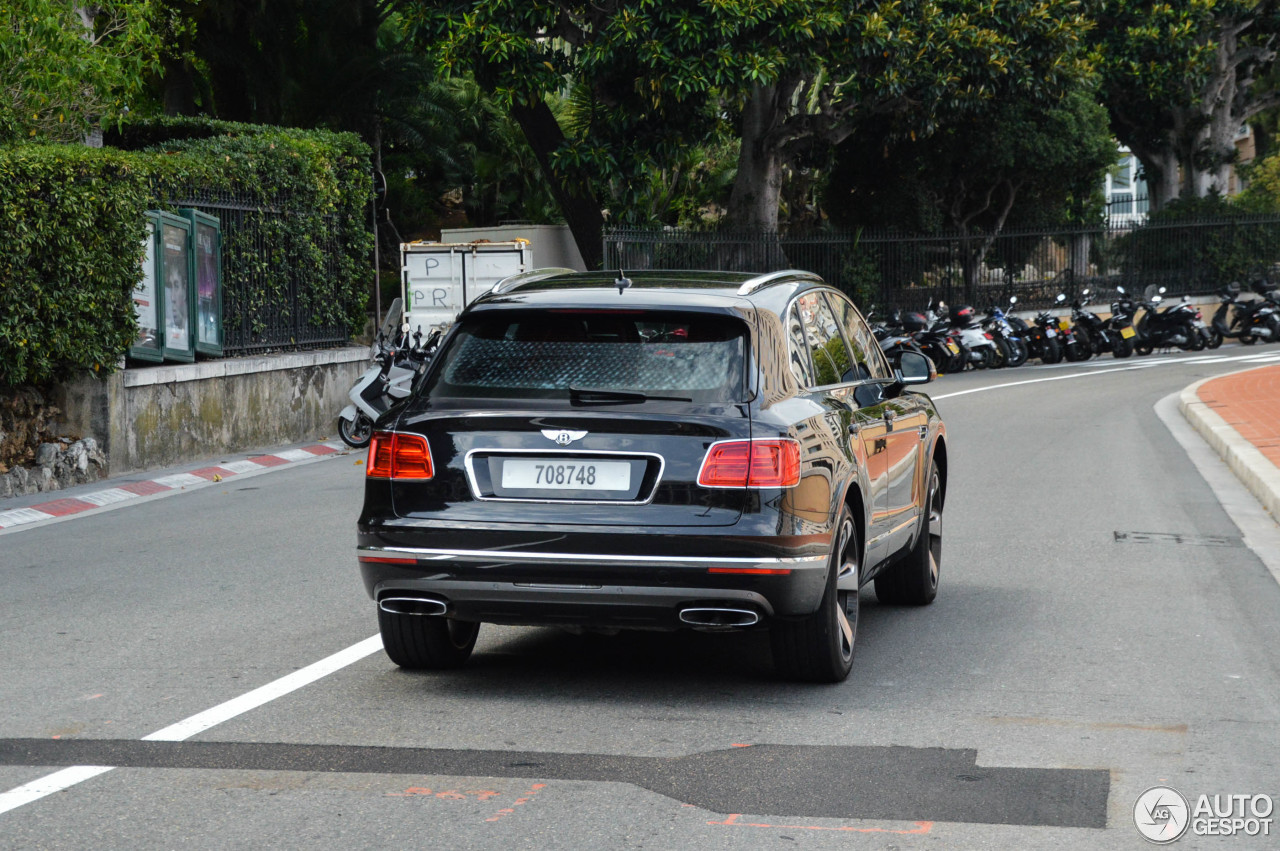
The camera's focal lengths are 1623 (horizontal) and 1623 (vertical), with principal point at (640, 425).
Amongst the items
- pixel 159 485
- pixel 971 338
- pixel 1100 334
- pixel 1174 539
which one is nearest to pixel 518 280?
pixel 1174 539

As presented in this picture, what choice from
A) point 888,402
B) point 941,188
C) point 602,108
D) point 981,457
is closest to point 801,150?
point 941,188

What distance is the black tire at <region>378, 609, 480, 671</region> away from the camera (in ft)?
22.1

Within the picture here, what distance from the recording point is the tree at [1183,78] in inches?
1432

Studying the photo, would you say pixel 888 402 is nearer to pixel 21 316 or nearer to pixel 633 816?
pixel 633 816

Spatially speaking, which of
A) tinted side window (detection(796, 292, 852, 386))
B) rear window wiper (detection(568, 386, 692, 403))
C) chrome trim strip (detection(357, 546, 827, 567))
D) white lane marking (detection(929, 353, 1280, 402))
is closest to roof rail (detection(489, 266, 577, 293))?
rear window wiper (detection(568, 386, 692, 403))

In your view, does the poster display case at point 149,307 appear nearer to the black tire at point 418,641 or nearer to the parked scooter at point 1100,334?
the black tire at point 418,641

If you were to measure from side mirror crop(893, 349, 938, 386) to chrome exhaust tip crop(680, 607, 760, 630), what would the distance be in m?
2.33

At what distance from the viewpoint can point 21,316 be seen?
538 inches

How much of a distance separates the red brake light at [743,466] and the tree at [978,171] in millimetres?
→ 28211

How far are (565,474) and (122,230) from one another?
10117 millimetres

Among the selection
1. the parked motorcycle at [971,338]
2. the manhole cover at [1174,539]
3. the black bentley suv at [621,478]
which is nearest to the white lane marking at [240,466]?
the manhole cover at [1174,539]

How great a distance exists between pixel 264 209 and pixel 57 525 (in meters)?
7.13

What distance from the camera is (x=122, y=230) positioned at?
14859 millimetres

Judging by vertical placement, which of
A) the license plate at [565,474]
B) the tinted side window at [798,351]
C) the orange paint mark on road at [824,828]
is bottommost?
the orange paint mark on road at [824,828]
